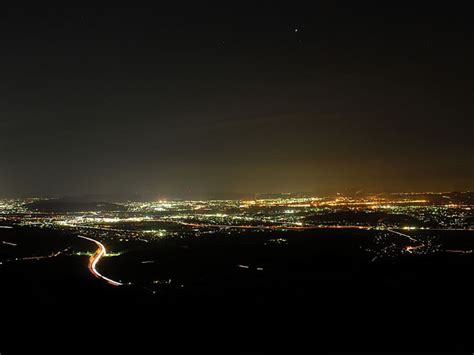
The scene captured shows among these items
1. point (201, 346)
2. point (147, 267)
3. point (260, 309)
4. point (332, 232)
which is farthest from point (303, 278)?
point (332, 232)

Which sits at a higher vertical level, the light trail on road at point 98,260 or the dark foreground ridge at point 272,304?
the light trail on road at point 98,260

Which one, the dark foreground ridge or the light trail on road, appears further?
the light trail on road

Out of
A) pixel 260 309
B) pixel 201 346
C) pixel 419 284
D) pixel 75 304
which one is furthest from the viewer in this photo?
pixel 419 284

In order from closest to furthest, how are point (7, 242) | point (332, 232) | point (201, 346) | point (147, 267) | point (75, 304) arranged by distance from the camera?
point (201, 346) → point (75, 304) → point (147, 267) → point (7, 242) → point (332, 232)

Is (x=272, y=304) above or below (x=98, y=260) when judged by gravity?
below

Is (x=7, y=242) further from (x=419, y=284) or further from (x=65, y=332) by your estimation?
(x=419, y=284)

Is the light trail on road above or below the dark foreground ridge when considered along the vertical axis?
above

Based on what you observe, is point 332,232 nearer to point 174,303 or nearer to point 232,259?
point 232,259

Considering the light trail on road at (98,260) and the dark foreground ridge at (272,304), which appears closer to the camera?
the dark foreground ridge at (272,304)

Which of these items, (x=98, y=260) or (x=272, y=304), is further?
(x=98, y=260)

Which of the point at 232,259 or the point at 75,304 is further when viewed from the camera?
the point at 232,259
